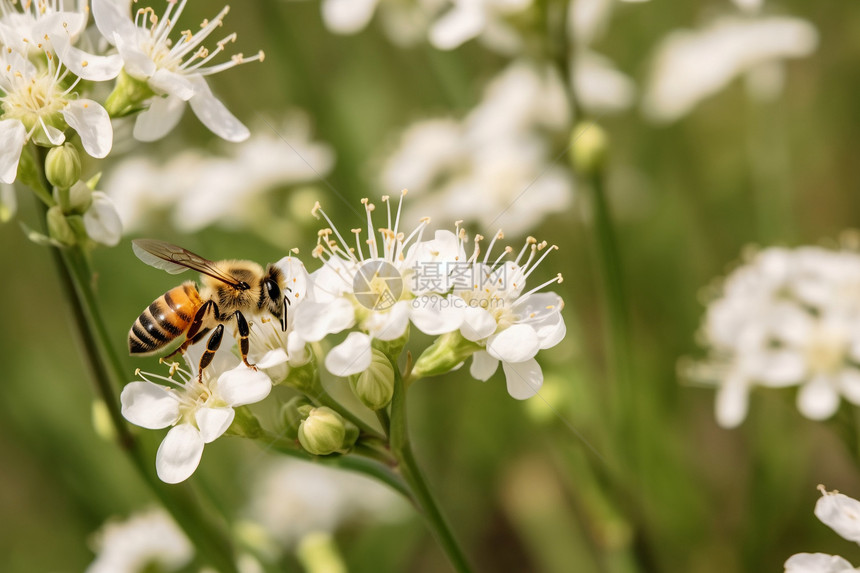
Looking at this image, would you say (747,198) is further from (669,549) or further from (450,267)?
(450,267)

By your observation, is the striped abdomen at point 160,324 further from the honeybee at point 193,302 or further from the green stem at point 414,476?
the green stem at point 414,476

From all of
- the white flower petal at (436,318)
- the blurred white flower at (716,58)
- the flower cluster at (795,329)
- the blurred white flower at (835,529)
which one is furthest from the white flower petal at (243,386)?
the blurred white flower at (716,58)

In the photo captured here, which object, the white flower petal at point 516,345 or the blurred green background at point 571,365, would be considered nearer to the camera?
the white flower petal at point 516,345

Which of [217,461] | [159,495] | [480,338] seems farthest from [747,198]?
[159,495]

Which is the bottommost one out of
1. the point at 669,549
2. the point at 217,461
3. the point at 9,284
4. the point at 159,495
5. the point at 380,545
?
the point at 669,549

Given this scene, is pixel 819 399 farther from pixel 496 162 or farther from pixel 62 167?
pixel 62 167

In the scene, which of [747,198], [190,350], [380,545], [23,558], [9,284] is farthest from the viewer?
[9,284]
